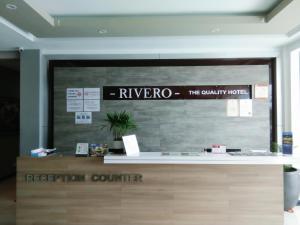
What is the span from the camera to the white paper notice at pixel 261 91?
5.40 meters

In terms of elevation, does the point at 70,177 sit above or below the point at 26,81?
below

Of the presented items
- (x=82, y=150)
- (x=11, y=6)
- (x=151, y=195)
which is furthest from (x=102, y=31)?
(x=151, y=195)

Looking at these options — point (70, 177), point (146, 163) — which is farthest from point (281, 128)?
point (70, 177)

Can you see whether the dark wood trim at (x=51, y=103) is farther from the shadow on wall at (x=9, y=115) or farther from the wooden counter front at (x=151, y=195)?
the wooden counter front at (x=151, y=195)

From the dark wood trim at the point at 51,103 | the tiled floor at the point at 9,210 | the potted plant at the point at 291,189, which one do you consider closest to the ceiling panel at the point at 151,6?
the dark wood trim at the point at 51,103

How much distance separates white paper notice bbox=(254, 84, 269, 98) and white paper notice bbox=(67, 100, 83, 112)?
355 centimetres

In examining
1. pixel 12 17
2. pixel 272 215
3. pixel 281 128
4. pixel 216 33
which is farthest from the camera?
pixel 281 128

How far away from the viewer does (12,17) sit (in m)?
3.79

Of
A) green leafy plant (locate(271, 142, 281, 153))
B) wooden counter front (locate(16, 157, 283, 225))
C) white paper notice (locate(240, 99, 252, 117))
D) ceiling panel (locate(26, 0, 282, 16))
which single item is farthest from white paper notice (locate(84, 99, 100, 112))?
green leafy plant (locate(271, 142, 281, 153))

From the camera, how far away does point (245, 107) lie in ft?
17.8

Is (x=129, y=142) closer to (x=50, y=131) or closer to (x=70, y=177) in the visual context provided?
(x=70, y=177)

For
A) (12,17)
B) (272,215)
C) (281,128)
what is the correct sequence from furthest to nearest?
(281,128) → (12,17) → (272,215)

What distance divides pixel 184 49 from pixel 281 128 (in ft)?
8.27

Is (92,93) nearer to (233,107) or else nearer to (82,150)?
(82,150)
